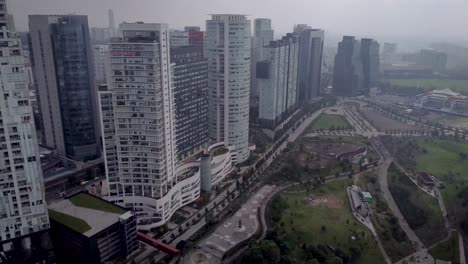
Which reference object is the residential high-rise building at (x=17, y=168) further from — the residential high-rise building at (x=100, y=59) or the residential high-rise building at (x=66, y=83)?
the residential high-rise building at (x=100, y=59)

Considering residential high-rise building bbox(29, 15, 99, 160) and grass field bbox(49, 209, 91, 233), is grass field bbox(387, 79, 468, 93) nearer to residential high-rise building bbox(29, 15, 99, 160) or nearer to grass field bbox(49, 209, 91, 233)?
residential high-rise building bbox(29, 15, 99, 160)

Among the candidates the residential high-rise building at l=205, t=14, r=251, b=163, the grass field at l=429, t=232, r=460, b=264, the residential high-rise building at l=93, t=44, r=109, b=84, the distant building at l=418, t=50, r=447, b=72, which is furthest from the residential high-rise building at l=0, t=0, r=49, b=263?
the distant building at l=418, t=50, r=447, b=72

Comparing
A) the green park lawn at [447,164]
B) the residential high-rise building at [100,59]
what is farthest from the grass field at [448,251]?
the residential high-rise building at [100,59]

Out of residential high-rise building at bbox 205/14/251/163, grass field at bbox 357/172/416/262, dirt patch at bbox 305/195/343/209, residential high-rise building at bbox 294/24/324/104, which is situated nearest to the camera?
grass field at bbox 357/172/416/262

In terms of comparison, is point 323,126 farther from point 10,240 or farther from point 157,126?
point 10,240

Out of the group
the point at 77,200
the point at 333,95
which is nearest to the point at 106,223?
the point at 77,200
